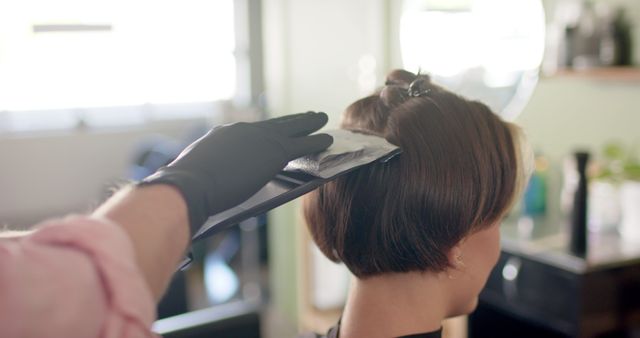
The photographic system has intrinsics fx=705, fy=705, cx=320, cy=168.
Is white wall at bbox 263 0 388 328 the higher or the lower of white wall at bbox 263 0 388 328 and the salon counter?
the higher

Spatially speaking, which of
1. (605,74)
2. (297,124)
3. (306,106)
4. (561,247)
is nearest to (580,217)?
(561,247)

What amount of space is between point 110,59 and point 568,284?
338 centimetres

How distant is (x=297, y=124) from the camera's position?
3.01 feet

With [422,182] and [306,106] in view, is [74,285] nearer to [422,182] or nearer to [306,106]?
[422,182]

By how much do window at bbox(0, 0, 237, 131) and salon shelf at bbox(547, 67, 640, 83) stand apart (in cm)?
251

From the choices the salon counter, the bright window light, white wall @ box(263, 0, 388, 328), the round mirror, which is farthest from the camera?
the bright window light

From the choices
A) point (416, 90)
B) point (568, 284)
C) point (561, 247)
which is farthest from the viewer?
point (561, 247)

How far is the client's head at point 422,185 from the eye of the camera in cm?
97

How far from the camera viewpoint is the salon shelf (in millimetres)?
2225

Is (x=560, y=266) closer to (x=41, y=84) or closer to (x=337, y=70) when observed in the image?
(x=337, y=70)

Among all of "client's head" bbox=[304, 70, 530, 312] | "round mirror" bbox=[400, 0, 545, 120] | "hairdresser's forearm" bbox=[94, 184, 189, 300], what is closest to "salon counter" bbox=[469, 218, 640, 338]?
"round mirror" bbox=[400, 0, 545, 120]

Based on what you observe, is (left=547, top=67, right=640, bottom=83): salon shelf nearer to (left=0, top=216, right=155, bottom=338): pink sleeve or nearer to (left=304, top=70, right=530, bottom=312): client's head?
(left=304, top=70, right=530, bottom=312): client's head

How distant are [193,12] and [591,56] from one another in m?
2.84

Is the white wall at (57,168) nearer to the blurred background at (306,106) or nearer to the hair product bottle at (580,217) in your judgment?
the blurred background at (306,106)
